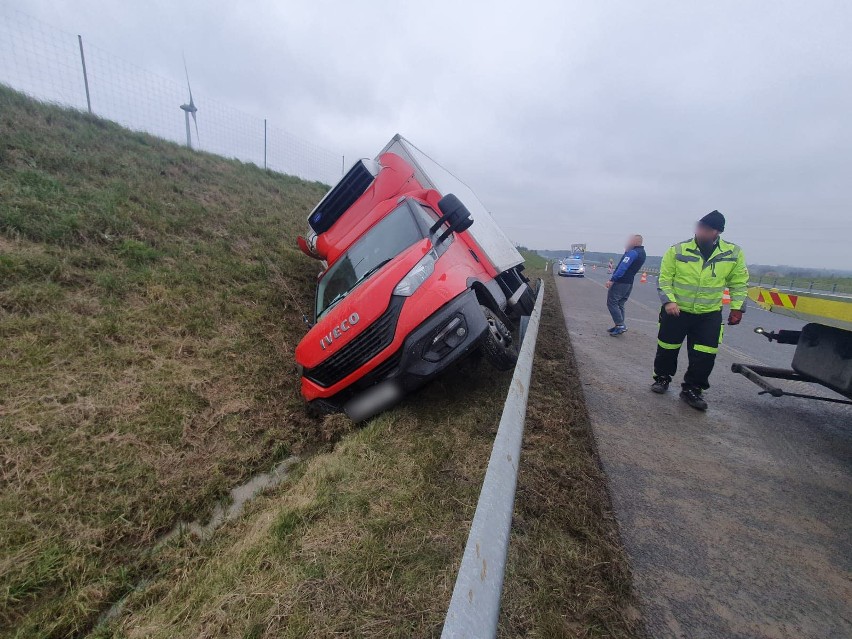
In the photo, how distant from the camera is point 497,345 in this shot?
3.07 meters

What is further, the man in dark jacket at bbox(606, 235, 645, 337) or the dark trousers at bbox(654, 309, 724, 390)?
the man in dark jacket at bbox(606, 235, 645, 337)

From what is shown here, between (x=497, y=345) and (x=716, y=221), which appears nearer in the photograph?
(x=497, y=345)

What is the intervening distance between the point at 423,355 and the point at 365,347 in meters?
0.45

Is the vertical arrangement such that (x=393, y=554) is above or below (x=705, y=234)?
below

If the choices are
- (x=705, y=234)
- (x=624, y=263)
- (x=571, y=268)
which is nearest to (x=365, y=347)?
(x=705, y=234)

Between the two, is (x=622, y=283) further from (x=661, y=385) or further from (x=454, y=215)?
(x=454, y=215)

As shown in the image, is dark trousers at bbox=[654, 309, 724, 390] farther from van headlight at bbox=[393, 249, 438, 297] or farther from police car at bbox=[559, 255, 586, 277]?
police car at bbox=[559, 255, 586, 277]

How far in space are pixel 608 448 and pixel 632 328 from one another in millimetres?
5295

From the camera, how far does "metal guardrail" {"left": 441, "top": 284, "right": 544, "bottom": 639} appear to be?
0.77 m

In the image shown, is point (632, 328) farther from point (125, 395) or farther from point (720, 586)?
point (125, 395)

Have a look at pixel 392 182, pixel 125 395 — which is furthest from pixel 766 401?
pixel 125 395

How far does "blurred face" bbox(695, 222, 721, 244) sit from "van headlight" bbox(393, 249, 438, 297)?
2.61 m

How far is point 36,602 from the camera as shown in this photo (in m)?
1.70

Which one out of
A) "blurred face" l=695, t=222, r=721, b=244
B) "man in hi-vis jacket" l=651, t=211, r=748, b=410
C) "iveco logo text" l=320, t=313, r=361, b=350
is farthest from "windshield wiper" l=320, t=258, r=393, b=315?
"blurred face" l=695, t=222, r=721, b=244
